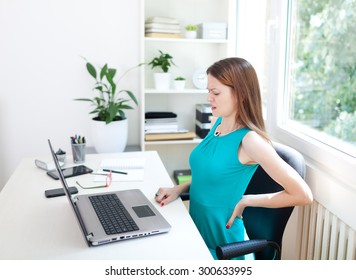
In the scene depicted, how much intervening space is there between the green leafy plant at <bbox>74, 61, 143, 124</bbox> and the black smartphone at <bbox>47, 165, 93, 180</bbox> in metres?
0.70

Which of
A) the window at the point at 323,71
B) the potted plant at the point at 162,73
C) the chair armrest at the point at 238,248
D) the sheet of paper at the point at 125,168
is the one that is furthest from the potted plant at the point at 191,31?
the chair armrest at the point at 238,248

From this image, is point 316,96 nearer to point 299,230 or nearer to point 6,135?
point 299,230

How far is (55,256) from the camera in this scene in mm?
1152

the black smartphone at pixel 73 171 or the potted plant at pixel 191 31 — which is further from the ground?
the potted plant at pixel 191 31

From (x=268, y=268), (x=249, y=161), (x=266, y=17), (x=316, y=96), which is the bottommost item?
(x=268, y=268)

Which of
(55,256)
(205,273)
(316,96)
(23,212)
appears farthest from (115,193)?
(316,96)

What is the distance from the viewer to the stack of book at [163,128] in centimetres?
283

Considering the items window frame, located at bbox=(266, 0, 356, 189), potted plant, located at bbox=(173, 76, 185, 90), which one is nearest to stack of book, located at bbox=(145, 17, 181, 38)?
potted plant, located at bbox=(173, 76, 185, 90)

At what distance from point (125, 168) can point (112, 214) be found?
0.62m

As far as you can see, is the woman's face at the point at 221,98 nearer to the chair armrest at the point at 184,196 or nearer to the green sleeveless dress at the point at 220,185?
the green sleeveless dress at the point at 220,185

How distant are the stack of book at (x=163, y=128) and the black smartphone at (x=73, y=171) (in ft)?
2.83

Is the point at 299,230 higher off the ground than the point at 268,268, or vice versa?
the point at 268,268

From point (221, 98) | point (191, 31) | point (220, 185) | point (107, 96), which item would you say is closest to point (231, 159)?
point (220, 185)

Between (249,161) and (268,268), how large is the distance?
0.41 metres
